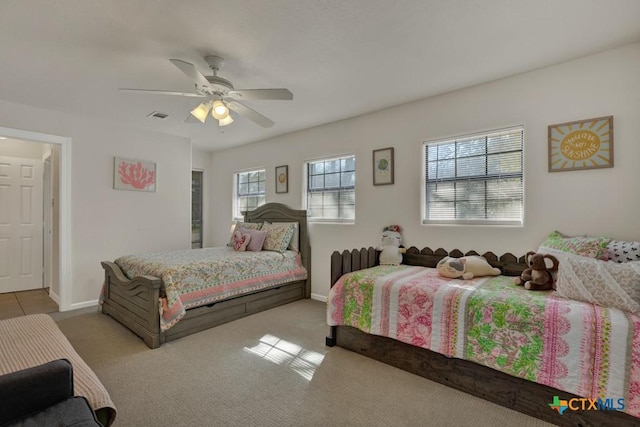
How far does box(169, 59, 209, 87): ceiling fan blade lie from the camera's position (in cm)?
195

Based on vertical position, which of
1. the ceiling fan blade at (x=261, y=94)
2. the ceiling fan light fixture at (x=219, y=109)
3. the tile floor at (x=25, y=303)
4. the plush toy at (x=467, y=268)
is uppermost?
the ceiling fan blade at (x=261, y=94)

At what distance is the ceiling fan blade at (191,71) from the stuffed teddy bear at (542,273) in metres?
2.73

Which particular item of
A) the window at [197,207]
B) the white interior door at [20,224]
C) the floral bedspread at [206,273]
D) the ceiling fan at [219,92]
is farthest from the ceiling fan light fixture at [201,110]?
the white interior door at [20,224]

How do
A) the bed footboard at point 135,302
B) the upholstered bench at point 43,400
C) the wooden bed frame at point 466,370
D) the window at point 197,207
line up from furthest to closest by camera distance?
the window at point 197,207 < the bed footboard at point 135,302 < the wooden bed frame at point 466,370 < the upholstered bench at point 43,400

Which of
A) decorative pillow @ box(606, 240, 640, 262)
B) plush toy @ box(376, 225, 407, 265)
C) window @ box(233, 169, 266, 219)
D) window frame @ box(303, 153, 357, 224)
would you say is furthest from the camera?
window @ box(233, 169, 266, 219)

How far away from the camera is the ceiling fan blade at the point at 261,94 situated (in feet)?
7.56

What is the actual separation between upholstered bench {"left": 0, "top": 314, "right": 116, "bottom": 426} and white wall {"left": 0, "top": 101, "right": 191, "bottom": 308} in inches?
96.5

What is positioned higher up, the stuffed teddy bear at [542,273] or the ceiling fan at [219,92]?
the ceiling fan at [219,92]

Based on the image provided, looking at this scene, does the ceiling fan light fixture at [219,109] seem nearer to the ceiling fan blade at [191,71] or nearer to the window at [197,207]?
the ceiling fan blade at [191,71]

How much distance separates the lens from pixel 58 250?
3.88m

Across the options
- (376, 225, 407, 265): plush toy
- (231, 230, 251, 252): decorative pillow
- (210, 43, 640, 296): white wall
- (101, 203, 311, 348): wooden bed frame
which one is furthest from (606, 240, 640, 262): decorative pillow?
(231, 230, 251, 252): decorative pillow

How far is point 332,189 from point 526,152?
2255mm

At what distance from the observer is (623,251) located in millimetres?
2125

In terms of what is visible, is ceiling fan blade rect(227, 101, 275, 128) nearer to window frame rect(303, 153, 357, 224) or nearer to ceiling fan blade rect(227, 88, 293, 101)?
ceiling fan blade rect(227, 88, 293, 101)
